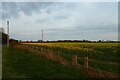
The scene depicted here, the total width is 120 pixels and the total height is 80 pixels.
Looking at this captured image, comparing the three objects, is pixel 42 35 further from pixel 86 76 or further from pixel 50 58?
pixel 86 76

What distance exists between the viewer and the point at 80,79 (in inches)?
526

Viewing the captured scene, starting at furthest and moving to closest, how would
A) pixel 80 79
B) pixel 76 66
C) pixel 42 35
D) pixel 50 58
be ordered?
pixel 42 35
pixel 50 58
pixel 76 66
pixel 80 79

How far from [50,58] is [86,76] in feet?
36.2

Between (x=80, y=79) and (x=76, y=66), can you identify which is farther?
(x=76, y=66)

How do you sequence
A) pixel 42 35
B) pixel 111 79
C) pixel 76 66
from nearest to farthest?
1. pixel 111 79
2. pixel 76 66
3. pixel 42 35

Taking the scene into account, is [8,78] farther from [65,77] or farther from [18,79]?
[65,77]

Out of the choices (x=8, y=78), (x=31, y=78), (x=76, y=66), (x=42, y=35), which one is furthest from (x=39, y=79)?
(x=42, y=35)

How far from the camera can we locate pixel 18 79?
1367cm

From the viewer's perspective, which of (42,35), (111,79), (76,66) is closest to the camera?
(111,79)

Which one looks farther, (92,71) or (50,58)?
(50,58)

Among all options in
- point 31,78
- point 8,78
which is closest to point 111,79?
point 31,78

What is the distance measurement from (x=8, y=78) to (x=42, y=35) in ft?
329

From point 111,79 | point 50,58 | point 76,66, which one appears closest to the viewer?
point 111,79

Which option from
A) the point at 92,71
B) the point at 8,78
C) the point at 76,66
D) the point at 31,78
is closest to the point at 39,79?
the point at 31,78
